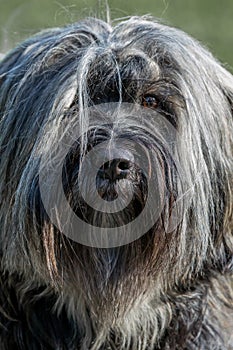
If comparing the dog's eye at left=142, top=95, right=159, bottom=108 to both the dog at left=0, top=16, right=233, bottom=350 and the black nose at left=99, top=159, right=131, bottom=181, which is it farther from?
the black nose at left=99, top=159, right=131, bottom=181

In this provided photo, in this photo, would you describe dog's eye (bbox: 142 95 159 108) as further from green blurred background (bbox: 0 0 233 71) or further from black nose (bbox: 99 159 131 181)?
green blurred background (bbox: 0 0 233 71)

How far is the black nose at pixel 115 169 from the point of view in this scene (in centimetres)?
315

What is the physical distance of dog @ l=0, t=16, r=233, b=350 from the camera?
3248 millimetres

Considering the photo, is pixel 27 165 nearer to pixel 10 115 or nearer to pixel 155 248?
pixel 10 115

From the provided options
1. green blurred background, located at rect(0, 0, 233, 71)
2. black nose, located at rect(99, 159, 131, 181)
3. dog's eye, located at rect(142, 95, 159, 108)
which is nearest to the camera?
black nose, located at rect(99, 159, 131, 181)

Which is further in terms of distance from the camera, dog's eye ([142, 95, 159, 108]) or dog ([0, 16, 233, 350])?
dog's eye ([142, 95, 159, 108])

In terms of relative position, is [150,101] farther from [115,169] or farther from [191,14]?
[191,14]

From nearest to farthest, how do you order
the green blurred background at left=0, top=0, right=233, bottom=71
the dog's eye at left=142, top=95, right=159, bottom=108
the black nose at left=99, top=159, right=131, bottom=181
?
the black nose at left=99, top=159, right=131, bottom=181, the dog's eye at left=142, top=95, right=159, bottom=108, the green blurred background at left=0, top=0, right=233, bottom=71

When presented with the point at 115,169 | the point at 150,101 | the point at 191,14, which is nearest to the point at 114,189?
the point at 115,169

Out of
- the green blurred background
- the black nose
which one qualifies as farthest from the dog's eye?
the green blurred background

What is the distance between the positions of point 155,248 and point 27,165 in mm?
430

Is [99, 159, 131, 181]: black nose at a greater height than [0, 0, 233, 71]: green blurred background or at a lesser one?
lesser

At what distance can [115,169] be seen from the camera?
3.15 m

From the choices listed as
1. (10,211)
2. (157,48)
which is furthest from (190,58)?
(10,211)
